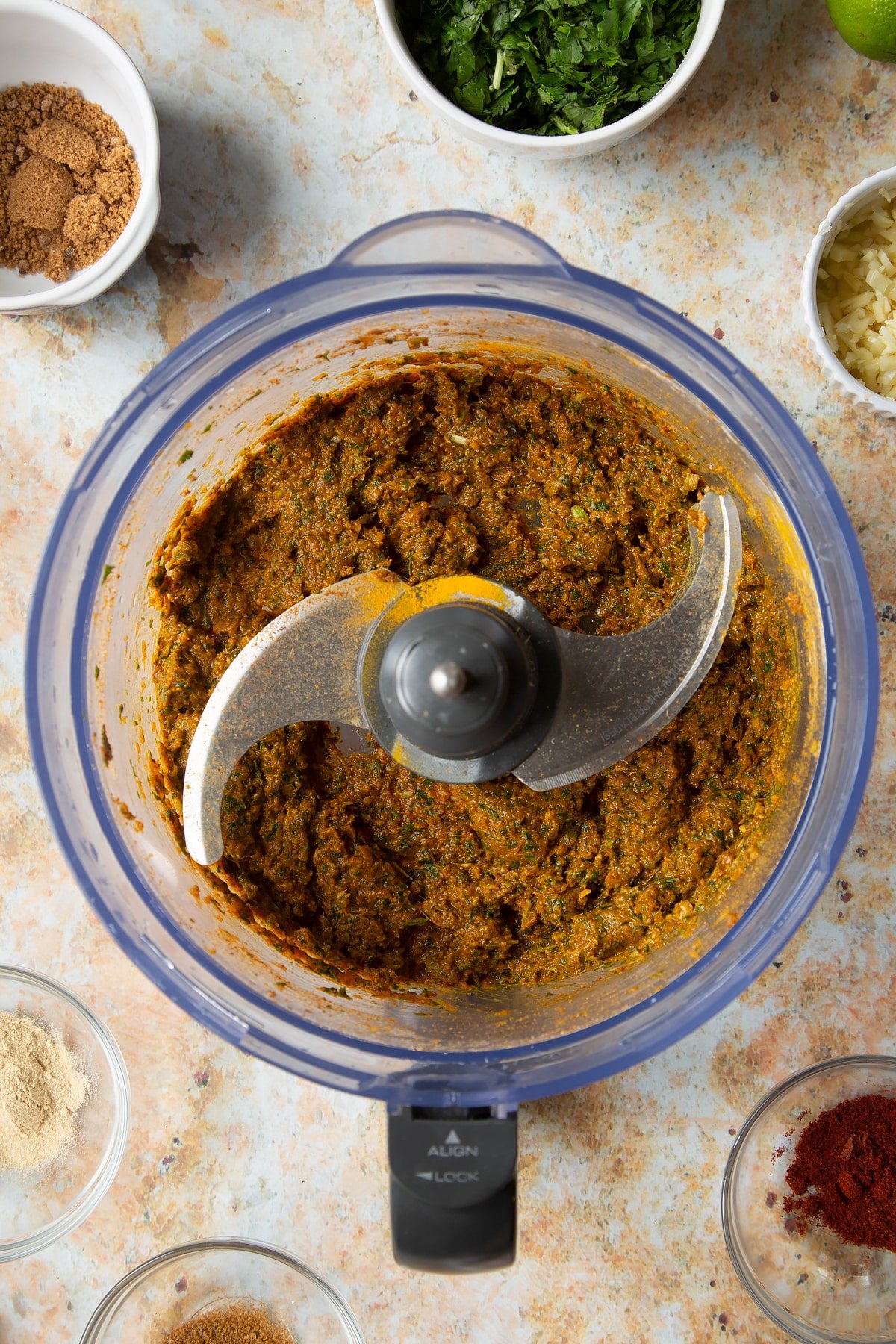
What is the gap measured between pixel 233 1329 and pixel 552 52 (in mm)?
1849

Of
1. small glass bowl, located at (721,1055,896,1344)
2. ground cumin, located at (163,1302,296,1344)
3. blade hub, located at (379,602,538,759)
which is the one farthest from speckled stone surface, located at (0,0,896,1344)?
blade hub, located at (379,602,538,759)

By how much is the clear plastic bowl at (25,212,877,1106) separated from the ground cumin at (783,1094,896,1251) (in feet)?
1.41

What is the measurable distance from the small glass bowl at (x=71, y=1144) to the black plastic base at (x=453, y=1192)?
594mm

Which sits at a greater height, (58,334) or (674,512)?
(58,334)

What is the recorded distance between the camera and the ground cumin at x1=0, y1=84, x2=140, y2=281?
1502 millimetres

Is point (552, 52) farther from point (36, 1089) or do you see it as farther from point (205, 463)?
point (36, 1089)

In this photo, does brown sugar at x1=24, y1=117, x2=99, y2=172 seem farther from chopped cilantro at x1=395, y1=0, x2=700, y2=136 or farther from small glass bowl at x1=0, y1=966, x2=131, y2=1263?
small glass bowl at x1=0, y1=966, x2=131, y2=1263

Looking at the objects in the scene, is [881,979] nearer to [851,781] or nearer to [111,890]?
[851,781]

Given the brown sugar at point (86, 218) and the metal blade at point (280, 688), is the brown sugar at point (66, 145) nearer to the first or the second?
the brown sugar at point (86, 218)

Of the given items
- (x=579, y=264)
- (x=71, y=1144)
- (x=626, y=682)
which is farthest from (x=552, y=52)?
(x=71, y=1144)

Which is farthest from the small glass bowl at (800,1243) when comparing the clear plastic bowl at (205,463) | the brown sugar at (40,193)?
the brown sugar at (40,193)

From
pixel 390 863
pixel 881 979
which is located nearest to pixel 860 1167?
pixel 881 979

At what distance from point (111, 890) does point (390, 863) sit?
0.36 metres

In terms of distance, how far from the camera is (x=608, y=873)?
143 centimetres
